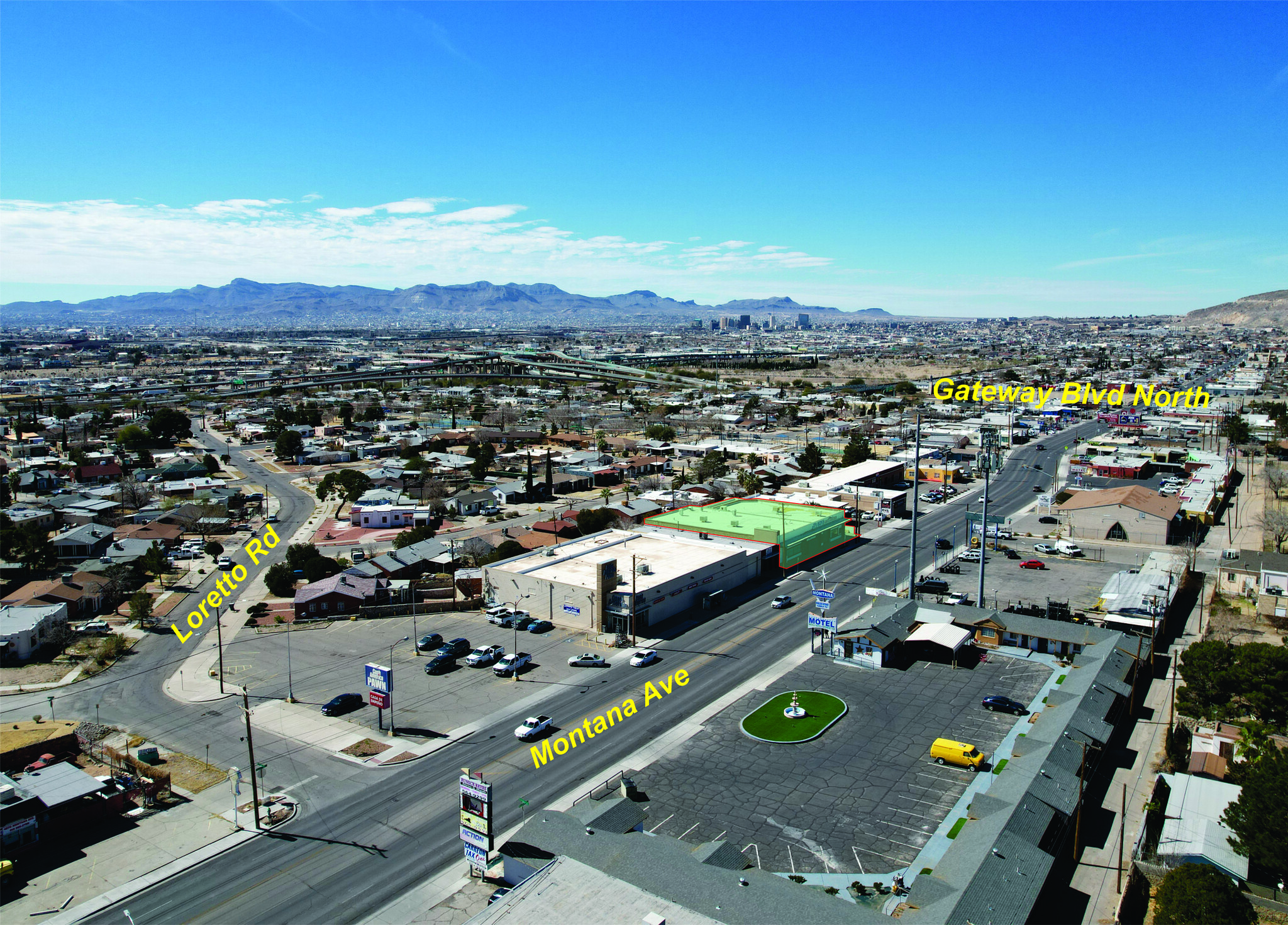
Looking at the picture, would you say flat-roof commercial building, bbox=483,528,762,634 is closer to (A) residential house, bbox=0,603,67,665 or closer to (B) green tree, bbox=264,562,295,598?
(B) green tree, bbox=264,562,295,598

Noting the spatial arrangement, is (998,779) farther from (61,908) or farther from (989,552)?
(989,552)

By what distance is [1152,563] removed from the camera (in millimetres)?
44031

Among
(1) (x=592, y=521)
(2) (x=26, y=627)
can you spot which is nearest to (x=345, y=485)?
(1) (x=592, y=521)

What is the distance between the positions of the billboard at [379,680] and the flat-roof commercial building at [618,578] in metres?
11.2

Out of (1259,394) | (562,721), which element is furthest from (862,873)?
(1259,394)

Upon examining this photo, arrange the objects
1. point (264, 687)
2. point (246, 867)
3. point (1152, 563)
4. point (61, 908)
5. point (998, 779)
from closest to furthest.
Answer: point (61, 908), point (246, 867), point (998, 779), point (264, 687), point (1152, 563)

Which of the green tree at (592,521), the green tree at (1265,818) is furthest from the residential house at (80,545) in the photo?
the green tree at (1265,818)

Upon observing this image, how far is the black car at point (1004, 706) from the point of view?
28469mm

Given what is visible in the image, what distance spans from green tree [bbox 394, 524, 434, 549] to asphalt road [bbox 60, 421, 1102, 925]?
16309 mm

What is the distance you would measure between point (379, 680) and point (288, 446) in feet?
220

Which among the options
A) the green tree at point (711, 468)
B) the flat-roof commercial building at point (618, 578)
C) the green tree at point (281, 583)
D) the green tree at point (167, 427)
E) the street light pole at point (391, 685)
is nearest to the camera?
the street light pole at point (391, 685)

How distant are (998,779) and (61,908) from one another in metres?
23.6

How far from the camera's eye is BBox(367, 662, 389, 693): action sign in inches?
1104

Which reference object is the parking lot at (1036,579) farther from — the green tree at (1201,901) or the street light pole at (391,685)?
the street light pole at (391,685)
